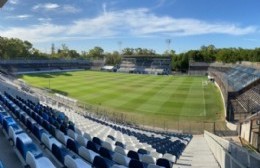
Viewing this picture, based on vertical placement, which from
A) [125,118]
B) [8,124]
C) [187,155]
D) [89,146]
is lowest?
[125,118]

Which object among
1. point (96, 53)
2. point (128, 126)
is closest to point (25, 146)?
point (128, 126)

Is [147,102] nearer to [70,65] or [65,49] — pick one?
[70,65]

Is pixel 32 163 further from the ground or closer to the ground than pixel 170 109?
further from the ground

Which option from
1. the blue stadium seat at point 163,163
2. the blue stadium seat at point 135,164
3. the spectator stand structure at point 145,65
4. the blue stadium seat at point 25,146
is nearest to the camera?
the blue stadium seat at point 25,146

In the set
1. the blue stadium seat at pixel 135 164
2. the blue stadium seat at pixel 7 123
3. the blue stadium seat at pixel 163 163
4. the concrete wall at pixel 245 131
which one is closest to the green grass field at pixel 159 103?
the concrete wall at pixel 245 131

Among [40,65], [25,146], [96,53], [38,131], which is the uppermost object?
[96,53]

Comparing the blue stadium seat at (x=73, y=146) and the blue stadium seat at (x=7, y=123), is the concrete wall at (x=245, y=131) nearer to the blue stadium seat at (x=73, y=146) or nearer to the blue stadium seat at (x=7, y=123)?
the blue stadium seat at (x=73, y=146)

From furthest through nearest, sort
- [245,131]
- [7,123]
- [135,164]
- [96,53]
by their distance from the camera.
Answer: [96,53]
[245,131]
[7,123]
[135,164]

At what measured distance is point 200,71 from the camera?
349 feet

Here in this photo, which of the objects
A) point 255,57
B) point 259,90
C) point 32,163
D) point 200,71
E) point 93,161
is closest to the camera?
point 32,163

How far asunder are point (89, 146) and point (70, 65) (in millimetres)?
107194

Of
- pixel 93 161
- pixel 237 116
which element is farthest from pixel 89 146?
pixel 237 116

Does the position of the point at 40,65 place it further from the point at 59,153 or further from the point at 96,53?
the point at 59,153

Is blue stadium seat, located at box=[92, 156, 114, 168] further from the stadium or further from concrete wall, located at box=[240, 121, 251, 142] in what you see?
concrete wall, located at box=[240, 121, 251, 142]
